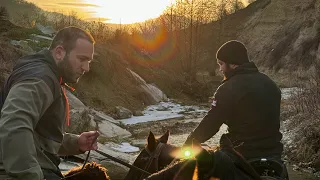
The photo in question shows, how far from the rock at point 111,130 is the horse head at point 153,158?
989 cm

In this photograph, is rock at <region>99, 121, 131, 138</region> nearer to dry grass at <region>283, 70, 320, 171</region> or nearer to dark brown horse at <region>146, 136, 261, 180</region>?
dry grass at <region>283, 70, 320, 171</region>

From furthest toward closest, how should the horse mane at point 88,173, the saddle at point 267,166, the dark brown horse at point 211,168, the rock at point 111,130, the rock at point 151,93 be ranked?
the rock at point 151,93
the rock at point 111,130
the saddle at point 267,166
the horse mane at point 88,173
the dark brown horse at point 211,168

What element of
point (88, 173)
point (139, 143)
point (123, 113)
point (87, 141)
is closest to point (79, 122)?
point (139, 143)

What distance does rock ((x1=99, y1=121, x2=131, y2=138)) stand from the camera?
47.8ft

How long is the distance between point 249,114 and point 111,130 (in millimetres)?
10779

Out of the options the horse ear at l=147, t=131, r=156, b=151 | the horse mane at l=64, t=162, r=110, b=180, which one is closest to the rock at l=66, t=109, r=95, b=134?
the horse ear at l=147, t=131, r=156, b=151

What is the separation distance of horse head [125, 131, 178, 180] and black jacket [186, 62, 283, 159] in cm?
33

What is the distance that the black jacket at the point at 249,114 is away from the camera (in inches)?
182

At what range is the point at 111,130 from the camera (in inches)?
592

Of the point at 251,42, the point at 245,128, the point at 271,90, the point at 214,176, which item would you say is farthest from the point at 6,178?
the point at 251,42

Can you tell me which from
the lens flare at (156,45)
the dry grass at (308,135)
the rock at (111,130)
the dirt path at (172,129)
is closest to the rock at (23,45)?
the rock at (111,130)

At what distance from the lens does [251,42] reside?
2672 inches

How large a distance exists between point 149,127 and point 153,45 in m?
29.4

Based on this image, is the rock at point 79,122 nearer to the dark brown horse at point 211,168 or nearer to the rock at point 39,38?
the dark brown horse at point 211,168
